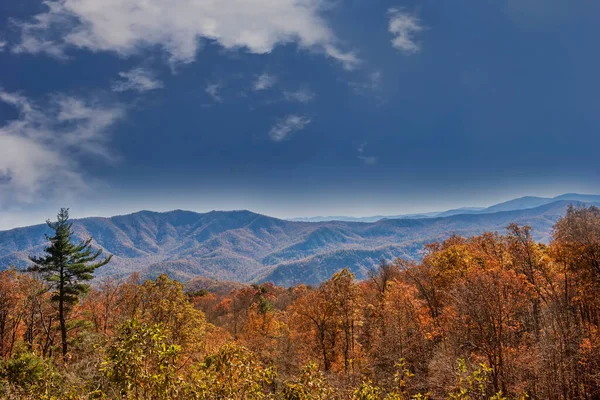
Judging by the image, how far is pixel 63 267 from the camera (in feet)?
103

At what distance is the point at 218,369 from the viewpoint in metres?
8.77

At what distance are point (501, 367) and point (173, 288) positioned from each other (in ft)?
95.4

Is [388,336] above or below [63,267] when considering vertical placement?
below

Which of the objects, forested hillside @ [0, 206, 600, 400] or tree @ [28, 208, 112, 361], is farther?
tree @ [28, 208, 112, 361]

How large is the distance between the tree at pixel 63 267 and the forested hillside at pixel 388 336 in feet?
4.04

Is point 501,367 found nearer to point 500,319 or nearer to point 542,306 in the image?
point 500,319

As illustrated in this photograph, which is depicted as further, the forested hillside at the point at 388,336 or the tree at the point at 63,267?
the tree at the point at 63,267

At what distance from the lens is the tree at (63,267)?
30984 mm

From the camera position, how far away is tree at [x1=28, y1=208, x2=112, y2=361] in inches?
1220

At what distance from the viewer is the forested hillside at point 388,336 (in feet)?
28.7

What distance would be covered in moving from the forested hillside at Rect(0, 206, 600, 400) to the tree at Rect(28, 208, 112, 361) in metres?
1.23

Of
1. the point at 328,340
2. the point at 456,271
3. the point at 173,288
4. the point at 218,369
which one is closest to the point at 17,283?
the point at 173,288

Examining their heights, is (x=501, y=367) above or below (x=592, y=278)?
below

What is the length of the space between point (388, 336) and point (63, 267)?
3353 centimetres
